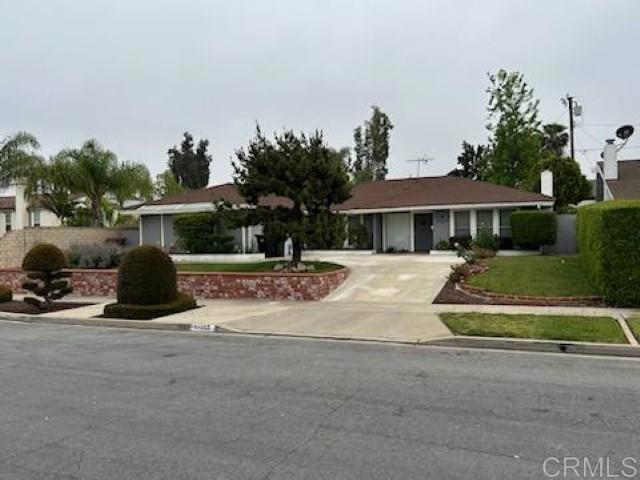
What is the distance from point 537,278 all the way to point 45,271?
46.5ft

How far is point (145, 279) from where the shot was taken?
15539 mm

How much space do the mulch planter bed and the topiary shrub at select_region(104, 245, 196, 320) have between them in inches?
109

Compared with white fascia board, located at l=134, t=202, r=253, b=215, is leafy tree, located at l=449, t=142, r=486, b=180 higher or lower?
higher

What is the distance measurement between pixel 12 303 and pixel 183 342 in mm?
10644

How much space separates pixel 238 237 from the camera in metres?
27.9

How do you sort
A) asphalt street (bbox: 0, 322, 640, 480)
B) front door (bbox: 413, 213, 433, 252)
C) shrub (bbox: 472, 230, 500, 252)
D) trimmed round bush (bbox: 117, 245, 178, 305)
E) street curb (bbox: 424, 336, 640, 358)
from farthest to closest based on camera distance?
1. front door (bbox: 413, 213, 433, 252)
2. shrub (bbox: 472, 230, 500, 252)
3. trimmed round bush (bbox: 117, 245, 178, 305)
4. street curb (bbox: 424, 336, 640, 358)
5. asphalt street (bbox: 0, 322, 640, 480)

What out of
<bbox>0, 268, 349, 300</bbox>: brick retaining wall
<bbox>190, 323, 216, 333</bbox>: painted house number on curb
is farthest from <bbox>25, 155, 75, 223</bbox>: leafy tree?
<bbox>190, 323, 216, 333</bbox>: painted house number on curb

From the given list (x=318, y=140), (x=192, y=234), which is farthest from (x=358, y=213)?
(x=318, y=140)

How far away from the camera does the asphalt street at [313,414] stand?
4750mm

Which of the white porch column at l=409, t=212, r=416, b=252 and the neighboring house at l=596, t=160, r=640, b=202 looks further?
the neighboring house at l=596, t=160, r=640, b=202

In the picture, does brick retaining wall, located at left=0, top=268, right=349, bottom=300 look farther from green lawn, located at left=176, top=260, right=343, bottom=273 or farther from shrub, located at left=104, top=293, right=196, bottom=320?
shrub, located at left=104, top=293, right=196, bottom=320

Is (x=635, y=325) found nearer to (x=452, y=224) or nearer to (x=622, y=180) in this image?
(x=452, y=224)

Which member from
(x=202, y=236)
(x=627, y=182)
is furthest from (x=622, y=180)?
(x=202, y=236)

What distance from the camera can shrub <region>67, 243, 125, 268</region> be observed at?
2355cm
